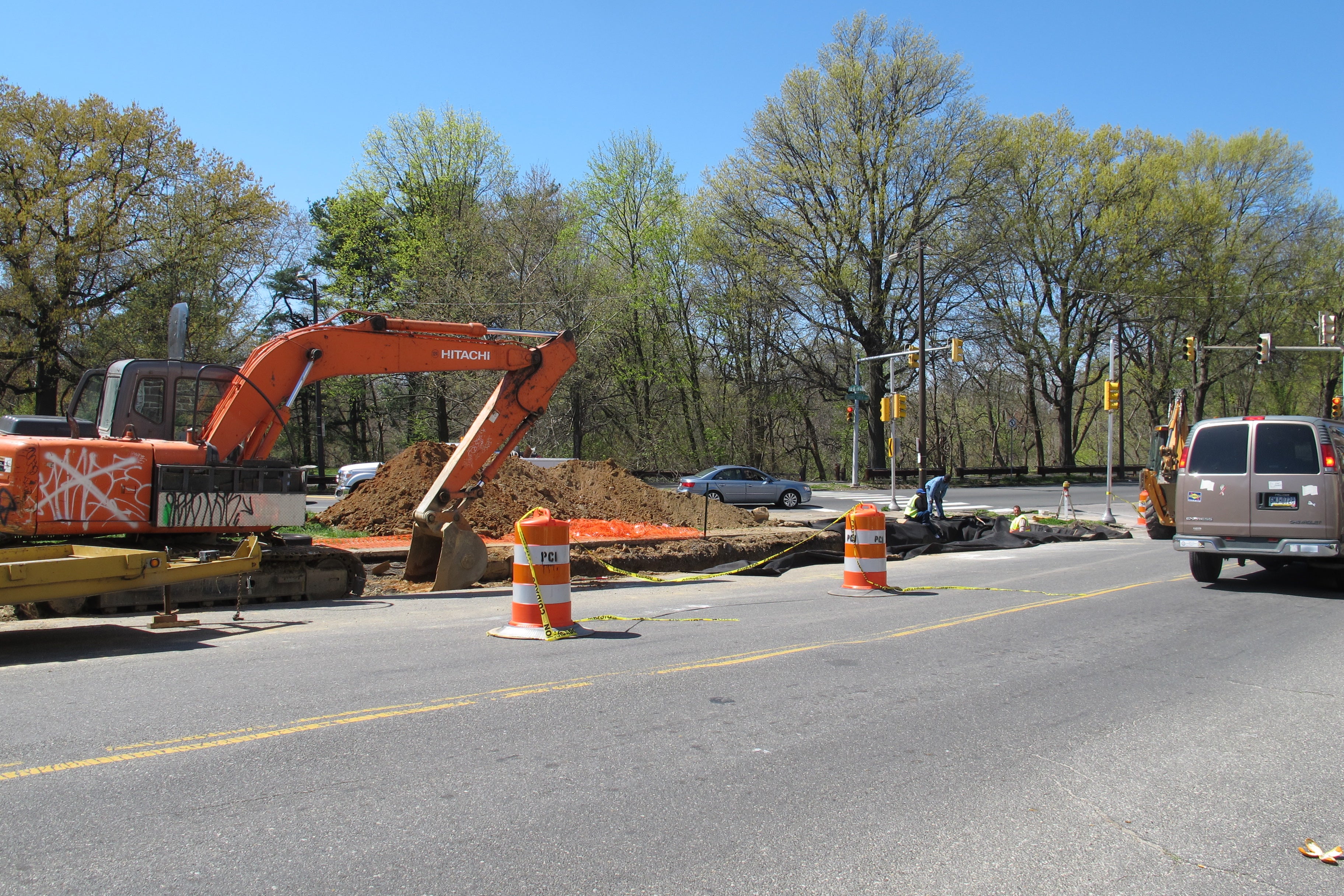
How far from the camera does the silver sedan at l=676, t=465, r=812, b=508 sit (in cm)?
3022

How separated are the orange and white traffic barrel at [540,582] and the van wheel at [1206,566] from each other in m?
9.70

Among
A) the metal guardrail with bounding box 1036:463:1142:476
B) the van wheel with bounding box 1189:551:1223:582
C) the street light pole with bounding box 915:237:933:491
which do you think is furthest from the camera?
the metal guardrail with bounding box 1036:463:1142:476

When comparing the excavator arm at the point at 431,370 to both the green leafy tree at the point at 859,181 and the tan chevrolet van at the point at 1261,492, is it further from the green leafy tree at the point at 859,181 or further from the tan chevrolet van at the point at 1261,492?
the green leafy tree at the point at 859,181

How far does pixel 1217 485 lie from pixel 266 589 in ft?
42.1

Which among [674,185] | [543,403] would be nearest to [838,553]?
[543,403]

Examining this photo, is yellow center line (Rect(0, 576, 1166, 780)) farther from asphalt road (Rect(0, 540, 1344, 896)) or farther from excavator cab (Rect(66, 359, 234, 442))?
excavator cab (Rect(66, 359, 234, 442))

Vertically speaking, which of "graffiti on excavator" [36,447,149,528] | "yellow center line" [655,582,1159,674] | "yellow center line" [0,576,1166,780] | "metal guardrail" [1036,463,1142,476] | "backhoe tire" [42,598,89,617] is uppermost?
"graffiti on excavator" [36,447,149,528]

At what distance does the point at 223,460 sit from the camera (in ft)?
35.2

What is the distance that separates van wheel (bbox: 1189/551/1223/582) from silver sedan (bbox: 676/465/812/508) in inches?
670

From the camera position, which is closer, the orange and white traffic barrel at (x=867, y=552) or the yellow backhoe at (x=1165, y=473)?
the orange and white traffic barrel at (x=867, y=552)

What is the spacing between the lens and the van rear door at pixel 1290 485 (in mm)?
12180

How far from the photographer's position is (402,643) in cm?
828

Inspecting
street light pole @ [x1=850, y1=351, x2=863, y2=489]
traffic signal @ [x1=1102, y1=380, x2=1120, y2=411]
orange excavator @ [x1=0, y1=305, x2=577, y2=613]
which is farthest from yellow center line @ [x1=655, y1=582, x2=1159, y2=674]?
street light pole @ [x1=850, y1=351, x2=863, y2=489]

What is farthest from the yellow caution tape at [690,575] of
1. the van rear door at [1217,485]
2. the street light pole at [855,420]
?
the street light pole at [855,420]
